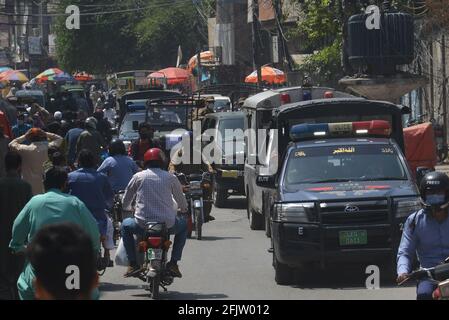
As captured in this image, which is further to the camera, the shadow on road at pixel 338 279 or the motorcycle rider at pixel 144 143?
the motorcycle rider at pixel 144 143

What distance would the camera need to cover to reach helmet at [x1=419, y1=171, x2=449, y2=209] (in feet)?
28.1

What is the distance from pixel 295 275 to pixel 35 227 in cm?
577

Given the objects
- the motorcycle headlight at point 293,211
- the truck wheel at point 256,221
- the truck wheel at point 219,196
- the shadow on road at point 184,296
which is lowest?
the truck wheel at point 219,196

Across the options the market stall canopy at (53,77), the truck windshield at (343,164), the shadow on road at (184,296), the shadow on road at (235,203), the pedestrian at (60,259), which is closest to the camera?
the pedestrian at (60,259)

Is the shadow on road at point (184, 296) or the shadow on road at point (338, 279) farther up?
the shadow on road at point (184, 296)

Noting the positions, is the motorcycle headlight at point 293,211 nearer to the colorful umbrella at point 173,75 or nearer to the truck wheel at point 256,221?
A: the truck wheel at point 256,221

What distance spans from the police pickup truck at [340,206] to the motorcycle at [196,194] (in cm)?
360

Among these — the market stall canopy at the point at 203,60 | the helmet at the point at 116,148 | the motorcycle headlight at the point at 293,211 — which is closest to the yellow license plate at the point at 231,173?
the helmet at the point at 116,148

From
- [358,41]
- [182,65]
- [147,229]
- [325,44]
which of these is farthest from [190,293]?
[182,65]

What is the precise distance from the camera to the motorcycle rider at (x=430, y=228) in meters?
8.59

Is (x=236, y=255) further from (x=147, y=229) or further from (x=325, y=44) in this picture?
(x=325, y=44)

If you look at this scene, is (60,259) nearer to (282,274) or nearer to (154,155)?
(154,155)

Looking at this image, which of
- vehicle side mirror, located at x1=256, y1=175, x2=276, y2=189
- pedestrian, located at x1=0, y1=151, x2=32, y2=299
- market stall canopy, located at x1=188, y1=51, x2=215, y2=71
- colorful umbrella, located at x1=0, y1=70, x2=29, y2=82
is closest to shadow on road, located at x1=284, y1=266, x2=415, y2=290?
vehicle side mirror, located at x1=256, y1=175, x2=276, y2=189

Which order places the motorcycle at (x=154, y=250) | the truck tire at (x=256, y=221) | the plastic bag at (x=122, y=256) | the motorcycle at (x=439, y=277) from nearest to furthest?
the motorcycle at (x=439, y=277), the motorcycle at (x=154, y=250), the plastic bag at (x=122, y=256), the truck tire at (x=256, y=221)
